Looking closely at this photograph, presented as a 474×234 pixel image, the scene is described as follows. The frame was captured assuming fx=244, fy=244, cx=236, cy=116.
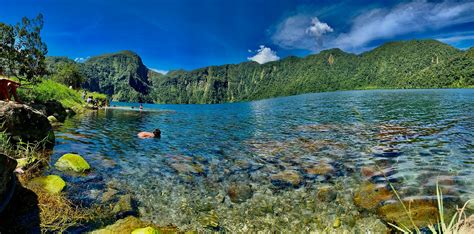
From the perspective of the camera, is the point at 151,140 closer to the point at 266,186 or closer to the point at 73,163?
the point at 73,163

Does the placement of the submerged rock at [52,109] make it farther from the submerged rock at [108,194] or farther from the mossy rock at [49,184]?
the submerged rock at [108,194]

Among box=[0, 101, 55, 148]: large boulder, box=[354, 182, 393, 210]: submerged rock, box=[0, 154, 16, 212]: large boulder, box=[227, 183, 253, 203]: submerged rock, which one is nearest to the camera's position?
box=[0, 154, 16, 212]: large boulder

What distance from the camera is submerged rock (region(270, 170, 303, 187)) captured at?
1175 centimetres

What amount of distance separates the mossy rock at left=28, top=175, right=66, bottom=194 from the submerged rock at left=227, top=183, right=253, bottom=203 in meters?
6.76

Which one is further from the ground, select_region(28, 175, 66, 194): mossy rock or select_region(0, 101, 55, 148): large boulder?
select_region(0, 101, 55, 148): large boulder

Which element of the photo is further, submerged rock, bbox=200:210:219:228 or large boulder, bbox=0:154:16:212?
submerged rock, bbox=200:210:219:228

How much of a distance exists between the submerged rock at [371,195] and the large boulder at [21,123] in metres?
15.2

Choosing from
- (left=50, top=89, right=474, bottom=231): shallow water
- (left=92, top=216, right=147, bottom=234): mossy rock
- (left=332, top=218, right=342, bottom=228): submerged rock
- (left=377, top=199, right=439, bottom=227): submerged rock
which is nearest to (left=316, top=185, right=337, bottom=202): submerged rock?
(left=50, top=89, right=474, bottom=231): shallow water

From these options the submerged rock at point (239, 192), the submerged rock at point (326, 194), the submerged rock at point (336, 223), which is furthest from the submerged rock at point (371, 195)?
the submerged rock at point (239, 192)

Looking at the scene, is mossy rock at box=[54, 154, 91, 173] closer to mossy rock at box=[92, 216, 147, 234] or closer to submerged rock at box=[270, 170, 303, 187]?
mossy rock at box=[92, 216, 147, 234]

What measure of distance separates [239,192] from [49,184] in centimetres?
759

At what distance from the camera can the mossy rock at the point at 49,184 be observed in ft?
29.7

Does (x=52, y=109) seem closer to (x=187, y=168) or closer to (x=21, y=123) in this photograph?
(x=21, y=123)

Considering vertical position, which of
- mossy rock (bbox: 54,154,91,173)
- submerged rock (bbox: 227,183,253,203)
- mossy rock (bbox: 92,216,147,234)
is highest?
mossy rock (bbox: 54,154,91,173)
